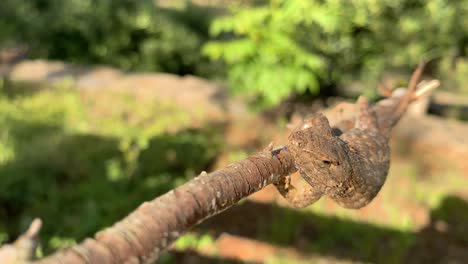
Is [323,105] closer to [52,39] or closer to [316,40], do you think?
[316,40]

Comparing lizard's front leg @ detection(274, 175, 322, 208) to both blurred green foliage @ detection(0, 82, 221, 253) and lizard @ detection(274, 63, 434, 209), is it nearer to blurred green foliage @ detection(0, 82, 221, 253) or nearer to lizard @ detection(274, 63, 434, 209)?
lizard @ detection(274, 63, 434, 209)

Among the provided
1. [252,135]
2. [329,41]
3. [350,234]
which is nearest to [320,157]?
[350,234]

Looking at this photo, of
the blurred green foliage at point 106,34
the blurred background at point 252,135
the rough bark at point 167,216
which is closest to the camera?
the rough bark at point 167,216

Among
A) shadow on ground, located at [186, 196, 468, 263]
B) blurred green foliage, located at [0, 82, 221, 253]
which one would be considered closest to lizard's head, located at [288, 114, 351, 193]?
shadow on ground, located at [186, 196, 468, 263]

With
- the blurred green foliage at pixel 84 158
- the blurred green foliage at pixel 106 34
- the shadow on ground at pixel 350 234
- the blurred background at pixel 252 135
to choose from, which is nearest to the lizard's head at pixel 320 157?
the blurred background at pixel 252 135

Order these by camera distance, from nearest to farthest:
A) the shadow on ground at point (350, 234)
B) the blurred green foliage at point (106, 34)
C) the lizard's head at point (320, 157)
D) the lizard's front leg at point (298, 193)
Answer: the lizard's head at point (320, 157), the lizard's front leg at point (298, 193), the shadow on ground at point (350, 234), the blurred green foliage at point (106, 34)

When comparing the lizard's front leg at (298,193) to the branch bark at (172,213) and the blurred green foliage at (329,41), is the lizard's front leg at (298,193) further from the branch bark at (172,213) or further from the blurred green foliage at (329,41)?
the blurred green foliage at (329,41)

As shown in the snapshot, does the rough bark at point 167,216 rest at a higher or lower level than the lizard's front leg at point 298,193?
higher
